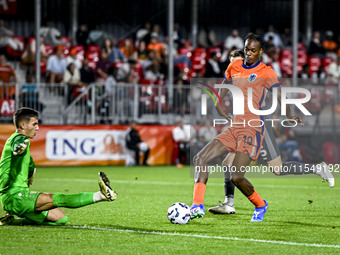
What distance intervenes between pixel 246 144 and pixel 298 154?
13748 mm

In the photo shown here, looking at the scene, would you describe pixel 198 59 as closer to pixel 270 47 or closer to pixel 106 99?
pixel 270 47

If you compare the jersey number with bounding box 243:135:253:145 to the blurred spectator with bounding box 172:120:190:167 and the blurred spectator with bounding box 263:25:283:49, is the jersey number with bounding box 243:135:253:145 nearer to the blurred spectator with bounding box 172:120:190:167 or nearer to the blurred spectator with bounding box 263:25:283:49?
the blurred spectator with bounding box 172:120:190:167

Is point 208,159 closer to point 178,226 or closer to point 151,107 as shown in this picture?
point 178,226

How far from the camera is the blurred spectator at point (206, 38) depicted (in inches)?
1098

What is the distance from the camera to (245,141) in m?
9.11

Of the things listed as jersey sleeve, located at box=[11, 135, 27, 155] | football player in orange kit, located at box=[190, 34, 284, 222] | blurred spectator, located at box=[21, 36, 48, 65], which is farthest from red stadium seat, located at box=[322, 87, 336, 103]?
jersey sleeve, located at box=[11, 135, 27, 155]

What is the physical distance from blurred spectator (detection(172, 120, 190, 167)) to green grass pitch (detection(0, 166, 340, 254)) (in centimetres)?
805

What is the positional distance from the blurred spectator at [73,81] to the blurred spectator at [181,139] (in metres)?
3.24

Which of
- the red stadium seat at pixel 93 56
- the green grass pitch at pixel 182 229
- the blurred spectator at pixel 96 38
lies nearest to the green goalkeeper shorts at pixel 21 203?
the green grass pitch at pixel 182 229

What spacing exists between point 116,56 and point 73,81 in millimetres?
2540

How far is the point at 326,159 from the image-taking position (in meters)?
22.9

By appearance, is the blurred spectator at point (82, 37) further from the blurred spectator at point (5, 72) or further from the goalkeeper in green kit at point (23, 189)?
the goalkeeper in green kit at point (23, 189)

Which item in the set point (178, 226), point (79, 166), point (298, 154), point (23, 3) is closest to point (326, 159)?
point (298, 154)

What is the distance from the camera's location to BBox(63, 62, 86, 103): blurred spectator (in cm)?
2136
